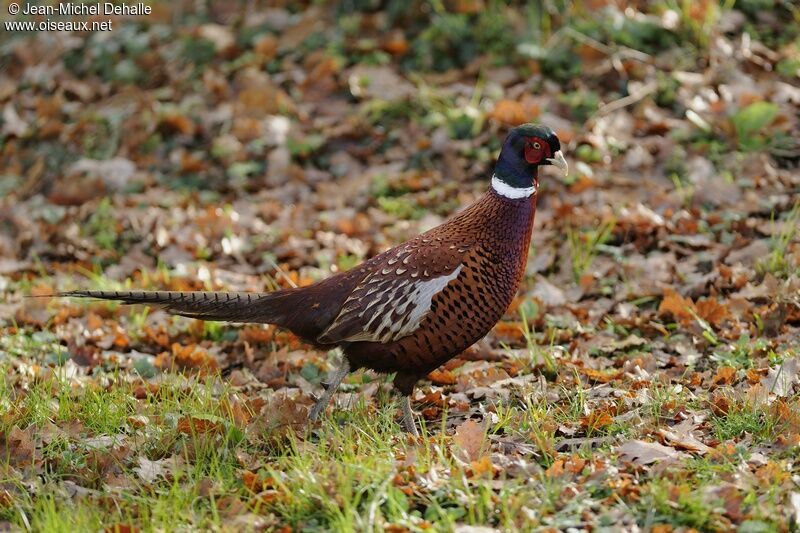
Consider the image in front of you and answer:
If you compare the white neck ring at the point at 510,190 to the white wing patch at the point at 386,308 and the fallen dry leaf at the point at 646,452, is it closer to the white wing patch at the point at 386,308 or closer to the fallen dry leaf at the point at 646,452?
the white wing patch at the point at 386,308

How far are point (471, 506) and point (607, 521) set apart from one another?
46 cm

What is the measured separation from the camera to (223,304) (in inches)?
180

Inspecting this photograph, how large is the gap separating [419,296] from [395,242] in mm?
2622

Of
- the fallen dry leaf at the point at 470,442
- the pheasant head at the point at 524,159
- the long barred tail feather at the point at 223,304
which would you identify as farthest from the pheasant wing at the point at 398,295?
the fallen dry leaf at the point at 470,442

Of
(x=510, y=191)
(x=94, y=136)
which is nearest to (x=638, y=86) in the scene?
(x=510, y=191)

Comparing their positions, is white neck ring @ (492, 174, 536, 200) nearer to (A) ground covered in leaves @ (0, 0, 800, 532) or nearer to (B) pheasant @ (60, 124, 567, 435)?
(B) pheasant @ (60, 124, 567, 435)

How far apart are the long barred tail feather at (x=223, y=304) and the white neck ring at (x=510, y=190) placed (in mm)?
1124

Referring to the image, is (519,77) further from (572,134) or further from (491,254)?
(491,254)

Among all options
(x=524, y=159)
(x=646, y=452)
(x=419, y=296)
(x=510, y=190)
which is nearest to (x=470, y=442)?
(x=646, y=452)

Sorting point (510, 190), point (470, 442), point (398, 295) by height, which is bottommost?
point (470, 442)

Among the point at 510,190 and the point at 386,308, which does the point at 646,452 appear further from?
the point at 510,190

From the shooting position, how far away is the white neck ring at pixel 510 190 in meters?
4.61

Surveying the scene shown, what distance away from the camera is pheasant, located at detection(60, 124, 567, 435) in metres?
4.39

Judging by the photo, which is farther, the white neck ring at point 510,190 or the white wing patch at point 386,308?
the white neck ring at point 510,190
